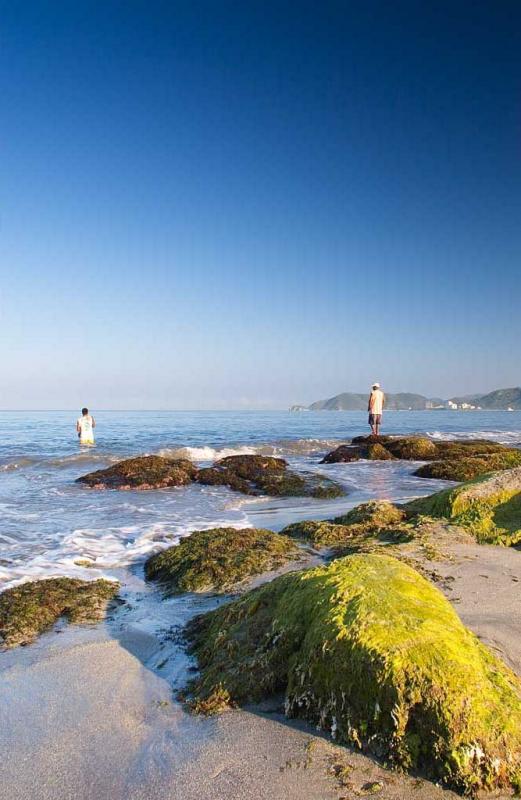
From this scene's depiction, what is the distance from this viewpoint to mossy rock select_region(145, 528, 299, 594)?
557 centimetres

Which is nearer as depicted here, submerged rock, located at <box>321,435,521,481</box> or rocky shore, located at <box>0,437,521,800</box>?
rocky shore, located at <box>0,437,521,800</box>

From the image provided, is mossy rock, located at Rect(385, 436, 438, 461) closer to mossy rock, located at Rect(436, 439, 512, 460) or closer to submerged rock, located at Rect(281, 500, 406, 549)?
mossy rock, located at Rect(436, 439, 512, 460)

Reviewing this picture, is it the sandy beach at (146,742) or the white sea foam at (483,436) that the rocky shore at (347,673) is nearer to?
the sandy beach at (146,742)

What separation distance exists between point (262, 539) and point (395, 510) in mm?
2155

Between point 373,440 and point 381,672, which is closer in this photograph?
point 381,672

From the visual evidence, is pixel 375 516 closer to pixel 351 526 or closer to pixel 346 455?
pixel 351 526

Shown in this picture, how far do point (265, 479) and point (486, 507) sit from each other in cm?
739

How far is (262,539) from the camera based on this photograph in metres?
6.63

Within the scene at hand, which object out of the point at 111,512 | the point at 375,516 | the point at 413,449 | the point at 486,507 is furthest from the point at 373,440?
the point at 486,507

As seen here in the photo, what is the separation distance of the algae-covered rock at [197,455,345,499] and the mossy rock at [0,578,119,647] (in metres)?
7.23

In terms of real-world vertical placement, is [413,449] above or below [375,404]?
below

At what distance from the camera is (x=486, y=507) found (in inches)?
269

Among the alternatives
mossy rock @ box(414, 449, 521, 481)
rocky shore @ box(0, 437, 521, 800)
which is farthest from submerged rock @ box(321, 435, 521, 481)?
rocky shore @ box(0, 437, 521, 800)

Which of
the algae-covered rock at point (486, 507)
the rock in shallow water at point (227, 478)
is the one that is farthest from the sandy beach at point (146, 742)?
the rock in shallow water at point (227, 478)
